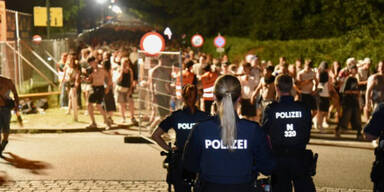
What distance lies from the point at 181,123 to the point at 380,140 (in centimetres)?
195

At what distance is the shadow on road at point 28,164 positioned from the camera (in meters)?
10.1

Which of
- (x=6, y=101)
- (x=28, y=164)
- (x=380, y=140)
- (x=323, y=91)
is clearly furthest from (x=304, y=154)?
(x=323, y=91)

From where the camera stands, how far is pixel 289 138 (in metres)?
6.19

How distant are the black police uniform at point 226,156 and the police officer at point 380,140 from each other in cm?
160

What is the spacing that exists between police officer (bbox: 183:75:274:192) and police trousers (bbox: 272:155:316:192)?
1.92 metres

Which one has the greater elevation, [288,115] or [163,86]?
[288,115]

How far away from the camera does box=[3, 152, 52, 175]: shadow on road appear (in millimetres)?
10109

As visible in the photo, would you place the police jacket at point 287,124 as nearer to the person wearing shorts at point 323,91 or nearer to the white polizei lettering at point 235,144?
the white polizei lettering at point 235,144

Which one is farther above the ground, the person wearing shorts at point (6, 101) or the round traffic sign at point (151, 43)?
the round traffic sign at point (151, 43)

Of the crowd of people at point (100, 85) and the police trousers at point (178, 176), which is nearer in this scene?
the police trousers at point (178, 176)

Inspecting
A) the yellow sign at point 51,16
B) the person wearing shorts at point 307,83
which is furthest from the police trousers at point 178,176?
the yellow sign at point 51,16

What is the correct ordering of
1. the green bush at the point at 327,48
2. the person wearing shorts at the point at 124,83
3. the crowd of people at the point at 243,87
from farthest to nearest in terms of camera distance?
the green bush at the point at 327,48, the person wearing shorts at the point at 124,83, the crowd of people at the point at 243,87

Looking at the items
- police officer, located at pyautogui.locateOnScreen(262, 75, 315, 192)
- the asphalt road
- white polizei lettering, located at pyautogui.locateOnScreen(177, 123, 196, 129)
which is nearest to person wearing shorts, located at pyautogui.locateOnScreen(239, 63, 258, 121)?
the asphalt road

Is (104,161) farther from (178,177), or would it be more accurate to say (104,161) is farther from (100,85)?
(178,177)
